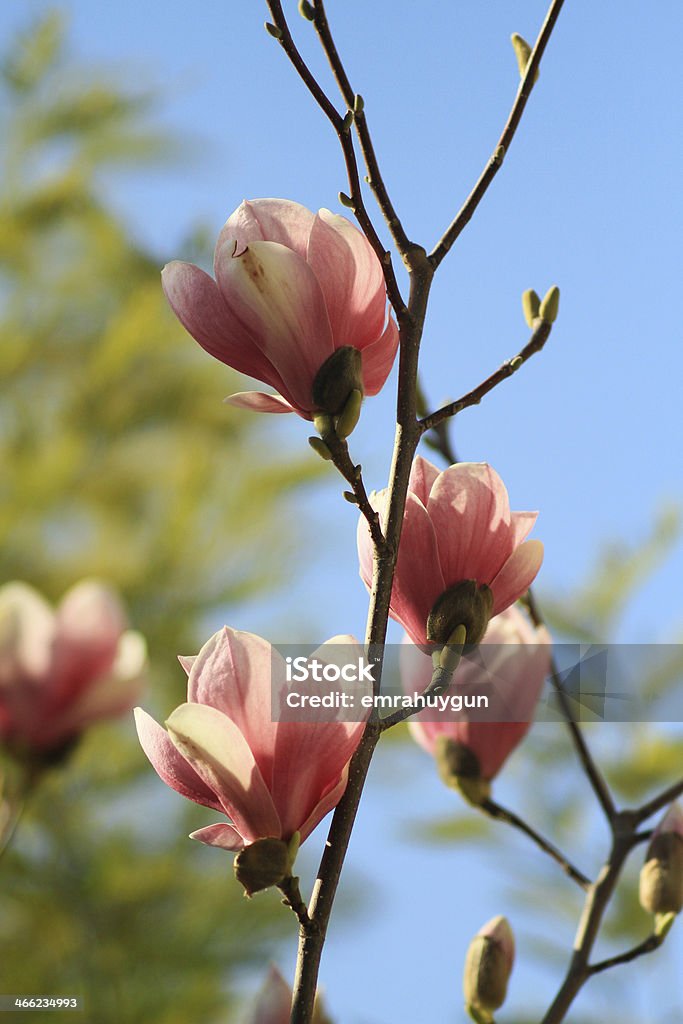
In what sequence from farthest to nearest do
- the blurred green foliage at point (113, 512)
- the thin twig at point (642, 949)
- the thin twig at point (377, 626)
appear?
the blurred green foliage at point (113, 512) < the thin twig at point (642, 949) < the thin twig at point (377, 626)

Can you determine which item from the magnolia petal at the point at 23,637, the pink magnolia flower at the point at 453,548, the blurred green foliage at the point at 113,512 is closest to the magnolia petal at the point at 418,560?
the pink magnolia flower at the point at 453,548

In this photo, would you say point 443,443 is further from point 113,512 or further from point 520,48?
point 113,512

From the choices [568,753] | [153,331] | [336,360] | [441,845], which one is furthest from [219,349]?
[153,331]

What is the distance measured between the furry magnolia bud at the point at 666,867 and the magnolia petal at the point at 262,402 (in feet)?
0.49

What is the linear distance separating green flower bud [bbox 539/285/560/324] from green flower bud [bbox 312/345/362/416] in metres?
0.06

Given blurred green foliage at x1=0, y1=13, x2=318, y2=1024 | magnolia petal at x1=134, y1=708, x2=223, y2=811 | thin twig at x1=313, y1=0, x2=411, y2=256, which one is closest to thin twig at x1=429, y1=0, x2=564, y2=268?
thin twig at x1=313, y1=0, x2=411, y2=256

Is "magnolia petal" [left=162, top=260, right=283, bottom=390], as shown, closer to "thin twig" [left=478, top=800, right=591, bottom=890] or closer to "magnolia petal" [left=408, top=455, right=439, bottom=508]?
"magnolia petal" [left=408, top=455, right=439, bottom=508]

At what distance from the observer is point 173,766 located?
209 mm

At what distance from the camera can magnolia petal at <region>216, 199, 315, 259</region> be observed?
0.74 feet

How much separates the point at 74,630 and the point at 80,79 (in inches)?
130

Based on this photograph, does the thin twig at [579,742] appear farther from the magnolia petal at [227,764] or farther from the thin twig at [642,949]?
the magnolia petal at [227,764]

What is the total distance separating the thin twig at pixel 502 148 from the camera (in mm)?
228

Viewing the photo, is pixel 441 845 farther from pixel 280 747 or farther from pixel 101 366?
pixel 101 366

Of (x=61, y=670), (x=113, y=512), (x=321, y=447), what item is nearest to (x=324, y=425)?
(x=321, y=447)
